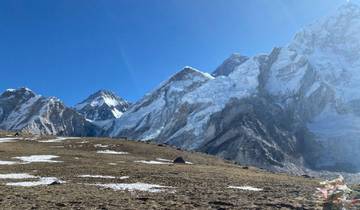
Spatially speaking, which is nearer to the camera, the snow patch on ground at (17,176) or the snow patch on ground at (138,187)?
the snow patch on ground at (138,187)

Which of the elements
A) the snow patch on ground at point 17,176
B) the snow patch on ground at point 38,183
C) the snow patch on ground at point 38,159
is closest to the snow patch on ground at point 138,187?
the snow patch on ground at point 38,183

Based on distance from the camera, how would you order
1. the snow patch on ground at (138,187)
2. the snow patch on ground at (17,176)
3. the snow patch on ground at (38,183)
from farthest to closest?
the snow patch on ground at (17,176) < the snow patch on ground at (38,183) < the snow patch on ground at (138,187)

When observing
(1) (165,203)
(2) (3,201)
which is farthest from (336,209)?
(2) (3,201)

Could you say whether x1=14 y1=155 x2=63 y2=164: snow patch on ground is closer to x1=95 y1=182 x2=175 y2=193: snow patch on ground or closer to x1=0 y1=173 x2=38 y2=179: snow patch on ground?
x1=0 y1=173 x2=38 y2=179: snow patch on ground

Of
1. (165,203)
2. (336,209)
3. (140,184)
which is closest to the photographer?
(336,209)

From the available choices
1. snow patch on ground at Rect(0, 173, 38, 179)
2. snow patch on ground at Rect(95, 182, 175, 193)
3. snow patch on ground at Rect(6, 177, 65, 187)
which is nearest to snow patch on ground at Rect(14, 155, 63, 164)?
snow patch on ground at Rect(0, 173, 38, 179)

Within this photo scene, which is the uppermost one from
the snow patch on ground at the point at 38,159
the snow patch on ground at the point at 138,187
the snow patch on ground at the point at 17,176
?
the snow patch on ground at the point at 38,159

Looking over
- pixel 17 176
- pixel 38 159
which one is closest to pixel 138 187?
pixel 17 176

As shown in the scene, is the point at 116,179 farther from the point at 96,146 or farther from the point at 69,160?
the point at 96,146

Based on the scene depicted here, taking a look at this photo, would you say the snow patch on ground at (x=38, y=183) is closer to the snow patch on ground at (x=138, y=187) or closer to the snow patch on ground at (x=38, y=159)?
the snow patch on ground at (x=138, y=187)

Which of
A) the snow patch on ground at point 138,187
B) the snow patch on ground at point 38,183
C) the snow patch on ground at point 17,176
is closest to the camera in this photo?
the snow patch on ground at point 138,187

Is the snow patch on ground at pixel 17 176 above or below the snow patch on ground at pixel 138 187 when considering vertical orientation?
above

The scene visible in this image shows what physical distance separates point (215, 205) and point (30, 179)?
1807cm

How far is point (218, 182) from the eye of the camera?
45094 mm
